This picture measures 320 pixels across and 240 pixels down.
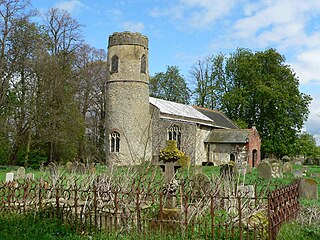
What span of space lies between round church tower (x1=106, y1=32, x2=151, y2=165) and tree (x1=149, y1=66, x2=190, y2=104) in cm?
2040

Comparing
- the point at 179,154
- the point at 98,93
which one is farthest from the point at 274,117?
the point at 179,154

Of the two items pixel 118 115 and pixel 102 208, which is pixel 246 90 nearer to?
pixel 118 115

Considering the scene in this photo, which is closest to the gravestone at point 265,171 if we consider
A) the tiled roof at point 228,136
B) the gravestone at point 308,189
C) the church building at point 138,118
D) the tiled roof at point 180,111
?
the gravestone at point 308,189

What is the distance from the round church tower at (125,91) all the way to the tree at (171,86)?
20.4 meters

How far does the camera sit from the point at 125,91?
30.9 metres

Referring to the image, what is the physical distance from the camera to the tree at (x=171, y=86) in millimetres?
51906

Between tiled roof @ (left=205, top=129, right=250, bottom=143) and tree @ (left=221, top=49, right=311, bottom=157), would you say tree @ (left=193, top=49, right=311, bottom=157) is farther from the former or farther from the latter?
tiled roof @ (left=205, top=129, right=250, bottom=143)

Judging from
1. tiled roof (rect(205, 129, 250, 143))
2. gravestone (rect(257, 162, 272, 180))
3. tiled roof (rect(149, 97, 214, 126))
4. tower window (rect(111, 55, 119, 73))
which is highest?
tower window (rect(111, 55, 119, 73))

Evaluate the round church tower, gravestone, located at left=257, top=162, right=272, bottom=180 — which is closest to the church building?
the round church tower

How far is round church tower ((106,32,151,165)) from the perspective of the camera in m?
30.6

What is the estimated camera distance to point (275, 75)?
44.9m

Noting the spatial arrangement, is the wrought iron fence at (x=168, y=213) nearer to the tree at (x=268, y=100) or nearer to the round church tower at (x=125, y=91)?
the round church tower at (x=125, y=91)

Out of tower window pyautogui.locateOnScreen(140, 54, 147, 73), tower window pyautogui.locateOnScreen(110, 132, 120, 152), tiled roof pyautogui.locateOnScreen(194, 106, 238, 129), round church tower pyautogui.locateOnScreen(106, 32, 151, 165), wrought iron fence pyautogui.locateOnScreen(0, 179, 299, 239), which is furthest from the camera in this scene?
tiled roof pyautogui.locateOnScreen(194, 106, 238, 129)

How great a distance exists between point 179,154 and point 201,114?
1100 inches
